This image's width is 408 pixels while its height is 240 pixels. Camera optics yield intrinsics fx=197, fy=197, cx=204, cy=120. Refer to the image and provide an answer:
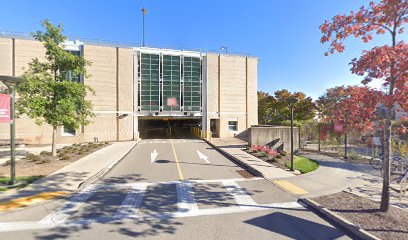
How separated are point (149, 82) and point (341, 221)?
81.7 feet

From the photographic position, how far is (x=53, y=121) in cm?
1231

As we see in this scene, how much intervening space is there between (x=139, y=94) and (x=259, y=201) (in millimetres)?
22772

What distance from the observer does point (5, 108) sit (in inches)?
293

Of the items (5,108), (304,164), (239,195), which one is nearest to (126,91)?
(5,108)

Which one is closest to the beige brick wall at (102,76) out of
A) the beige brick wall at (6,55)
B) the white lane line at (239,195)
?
the beige brick wall at (6,55)

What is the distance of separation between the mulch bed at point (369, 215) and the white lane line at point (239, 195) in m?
2.03

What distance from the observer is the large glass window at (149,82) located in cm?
2584

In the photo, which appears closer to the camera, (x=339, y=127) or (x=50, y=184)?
(x=339, y=127)

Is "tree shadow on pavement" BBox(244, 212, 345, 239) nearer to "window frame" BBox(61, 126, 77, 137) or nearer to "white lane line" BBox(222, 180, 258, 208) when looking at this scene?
"white lane line" BBox(222, 180, 258, 208)

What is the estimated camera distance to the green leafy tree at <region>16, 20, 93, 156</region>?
11594 millimetres

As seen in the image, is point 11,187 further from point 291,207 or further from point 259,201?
point 291,207

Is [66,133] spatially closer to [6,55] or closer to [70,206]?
[6,55]

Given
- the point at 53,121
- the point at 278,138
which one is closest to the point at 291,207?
the point at 278,138

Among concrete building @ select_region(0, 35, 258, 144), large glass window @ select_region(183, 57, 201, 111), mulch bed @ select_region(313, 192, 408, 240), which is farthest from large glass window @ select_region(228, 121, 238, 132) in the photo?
mulch bed @ select_region(313, 192, 408, 240)
